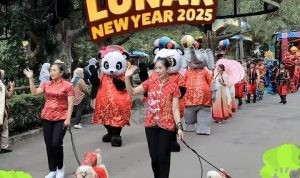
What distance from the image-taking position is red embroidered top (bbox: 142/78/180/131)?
523cm

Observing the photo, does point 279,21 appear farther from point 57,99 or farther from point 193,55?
point 57,99

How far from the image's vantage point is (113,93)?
28.5 feet

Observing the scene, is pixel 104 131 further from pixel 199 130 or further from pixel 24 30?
pixel 24 30

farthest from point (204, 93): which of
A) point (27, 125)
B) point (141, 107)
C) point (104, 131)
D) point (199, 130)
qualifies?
point (141, 107)

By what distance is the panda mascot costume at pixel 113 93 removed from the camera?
855 centimetres

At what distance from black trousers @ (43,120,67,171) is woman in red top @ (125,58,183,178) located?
1222 millimetres

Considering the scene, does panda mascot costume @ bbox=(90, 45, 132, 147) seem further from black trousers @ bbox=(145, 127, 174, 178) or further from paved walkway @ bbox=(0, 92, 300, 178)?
black trousers @ bbox=(145, 127, 174, 178)

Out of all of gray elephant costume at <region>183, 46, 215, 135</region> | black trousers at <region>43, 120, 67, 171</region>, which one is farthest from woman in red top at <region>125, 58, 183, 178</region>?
gray elephant costume at <region>183, 46, 215, 135</region>

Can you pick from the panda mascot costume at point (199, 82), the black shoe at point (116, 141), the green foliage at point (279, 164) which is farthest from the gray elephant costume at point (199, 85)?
the green foliage at point (279, 164)

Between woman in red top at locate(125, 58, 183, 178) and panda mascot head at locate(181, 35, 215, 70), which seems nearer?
woman in red top at locate(125, 58, 183, 178)

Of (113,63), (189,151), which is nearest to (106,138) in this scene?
(113,63)

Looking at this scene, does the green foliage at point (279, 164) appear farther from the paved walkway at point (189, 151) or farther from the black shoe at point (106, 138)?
the black shoe at point (106, 138)

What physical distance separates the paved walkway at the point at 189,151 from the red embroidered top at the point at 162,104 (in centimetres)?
148

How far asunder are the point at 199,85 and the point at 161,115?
450 centimetres
